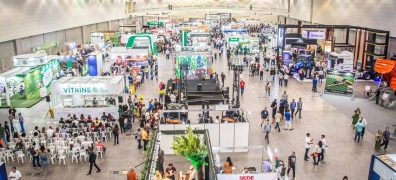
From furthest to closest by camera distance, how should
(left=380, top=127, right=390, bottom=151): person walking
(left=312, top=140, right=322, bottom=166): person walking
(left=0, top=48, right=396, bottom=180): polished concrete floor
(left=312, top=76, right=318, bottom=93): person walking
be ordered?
(left=312, top=76, right=318, bottom=93): person walking → (left=380, top=127, right=390, bottom=151): person walking → (left=312, top=140, right=322, bottom=166): person walking → (left=0, top=48, right=396, bottom=180): polished concrete floor

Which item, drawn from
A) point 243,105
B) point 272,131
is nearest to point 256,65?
point 243,105

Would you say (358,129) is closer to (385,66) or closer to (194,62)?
(385,66)

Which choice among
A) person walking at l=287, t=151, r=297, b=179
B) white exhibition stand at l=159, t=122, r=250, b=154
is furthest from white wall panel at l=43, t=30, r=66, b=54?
person walking at l=287, t=151, r=297, b=179

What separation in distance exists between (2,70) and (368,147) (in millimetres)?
23979

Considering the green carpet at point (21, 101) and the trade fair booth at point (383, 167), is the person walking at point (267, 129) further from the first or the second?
the green carpet at point (21, 101)

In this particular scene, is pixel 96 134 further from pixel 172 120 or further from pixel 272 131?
pixel 272 131

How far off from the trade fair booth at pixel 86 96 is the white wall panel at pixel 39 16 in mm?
11605

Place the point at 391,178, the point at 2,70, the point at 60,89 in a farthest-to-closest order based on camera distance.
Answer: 1. the point at 2,70
2. the point at 60,89
3. the point at 391,178

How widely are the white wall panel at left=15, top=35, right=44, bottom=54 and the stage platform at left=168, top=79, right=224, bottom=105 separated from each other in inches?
569

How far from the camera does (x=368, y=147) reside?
45.3ft

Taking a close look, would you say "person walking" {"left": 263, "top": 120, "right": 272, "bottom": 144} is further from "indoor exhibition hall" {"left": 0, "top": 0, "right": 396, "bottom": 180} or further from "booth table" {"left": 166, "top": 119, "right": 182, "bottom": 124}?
"booth table" {"left": 166, "top": 119, "right": 182, "bottom": 124}

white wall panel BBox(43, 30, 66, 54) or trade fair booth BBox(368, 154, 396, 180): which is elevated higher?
white wall panel BBox(43, 30, 66, 54)

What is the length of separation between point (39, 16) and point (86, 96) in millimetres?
18045

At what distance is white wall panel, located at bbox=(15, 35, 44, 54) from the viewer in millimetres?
28688
